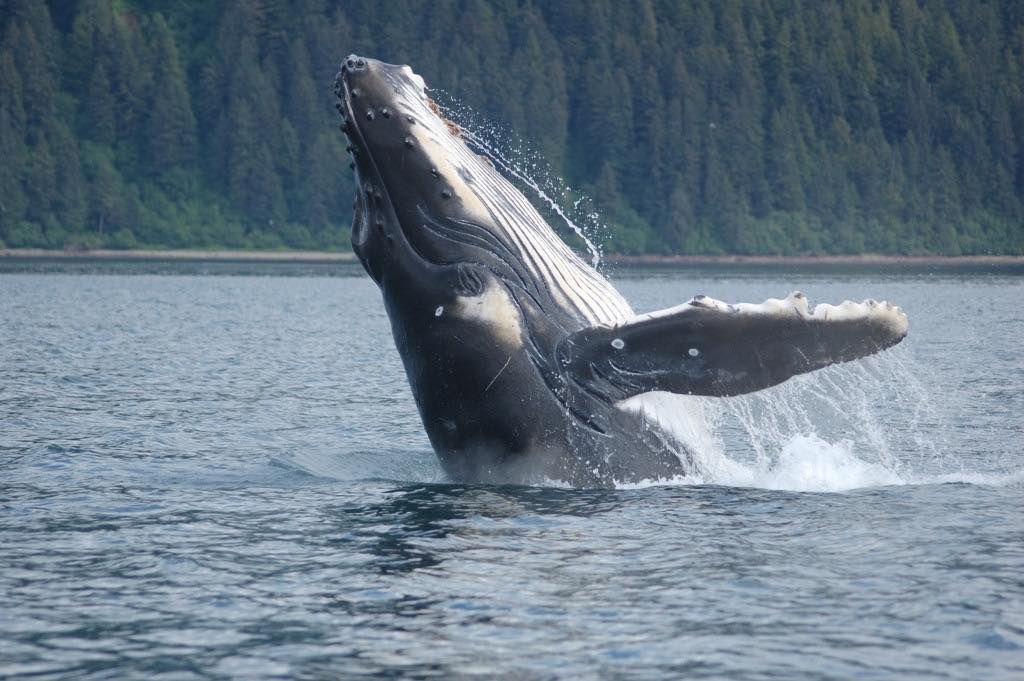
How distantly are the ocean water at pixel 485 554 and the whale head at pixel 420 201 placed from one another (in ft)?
5.44

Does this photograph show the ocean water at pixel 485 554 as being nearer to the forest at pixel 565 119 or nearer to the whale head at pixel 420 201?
the whale head at pixel 420 201

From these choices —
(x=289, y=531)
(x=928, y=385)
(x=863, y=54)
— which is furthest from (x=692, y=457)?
(x=863, y=54)

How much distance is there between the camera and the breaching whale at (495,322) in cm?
1150

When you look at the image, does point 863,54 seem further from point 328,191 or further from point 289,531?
point 289,531

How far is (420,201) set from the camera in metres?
11.9

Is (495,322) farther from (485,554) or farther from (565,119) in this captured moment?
(565,119)

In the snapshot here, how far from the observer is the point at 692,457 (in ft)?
42.7

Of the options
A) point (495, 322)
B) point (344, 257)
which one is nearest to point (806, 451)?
point (495, 322)

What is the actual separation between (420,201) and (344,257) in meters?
110

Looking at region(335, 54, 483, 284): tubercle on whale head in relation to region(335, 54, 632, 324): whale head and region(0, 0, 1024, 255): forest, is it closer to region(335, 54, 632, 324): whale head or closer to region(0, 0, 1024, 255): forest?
region(335, 54, 632, 324): whale head

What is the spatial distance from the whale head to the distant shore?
342ft

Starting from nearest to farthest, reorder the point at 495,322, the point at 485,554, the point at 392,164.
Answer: the point at 485,554, the point at 392,164, the point at 495,322

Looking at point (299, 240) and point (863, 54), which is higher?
point (863, 54)

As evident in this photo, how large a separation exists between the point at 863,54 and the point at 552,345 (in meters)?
143
